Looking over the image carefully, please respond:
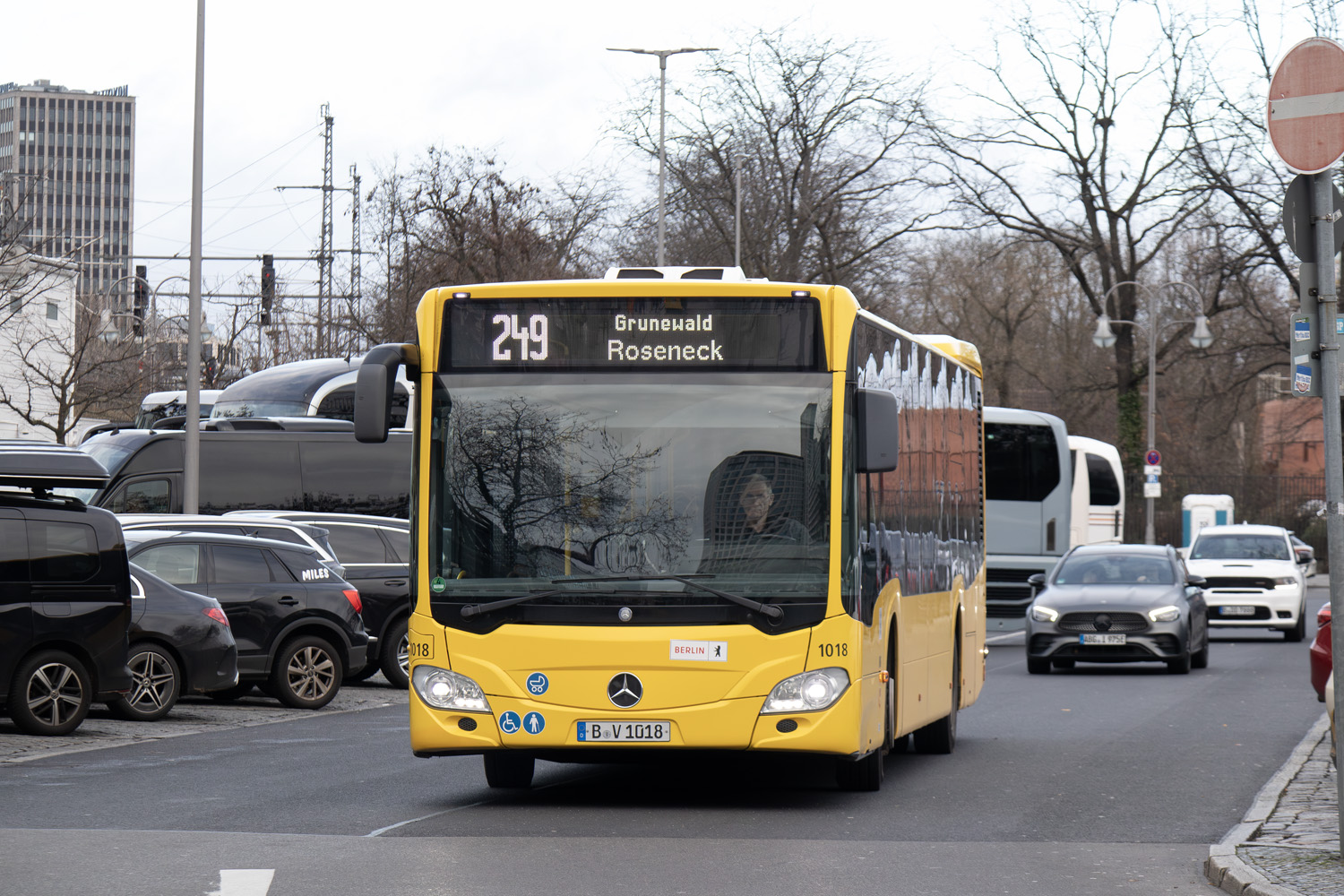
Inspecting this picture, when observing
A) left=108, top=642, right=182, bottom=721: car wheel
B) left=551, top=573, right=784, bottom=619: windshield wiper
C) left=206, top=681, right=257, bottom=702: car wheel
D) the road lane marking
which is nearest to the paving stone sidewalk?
left=551, top=573, right=784, bottom=619: windshield wiper

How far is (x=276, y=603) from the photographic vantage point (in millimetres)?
18578

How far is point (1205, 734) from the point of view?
1584 centimetres

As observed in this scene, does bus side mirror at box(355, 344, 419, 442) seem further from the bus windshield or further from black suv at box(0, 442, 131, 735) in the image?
black suv at box(0, 442, 131, 735)

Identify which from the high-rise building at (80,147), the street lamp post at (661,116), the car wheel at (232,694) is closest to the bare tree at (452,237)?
the street lamp post at (661,116)

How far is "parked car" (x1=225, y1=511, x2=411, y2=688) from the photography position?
70.8 feet

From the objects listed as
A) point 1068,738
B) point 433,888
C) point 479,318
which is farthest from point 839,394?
point 1068,738

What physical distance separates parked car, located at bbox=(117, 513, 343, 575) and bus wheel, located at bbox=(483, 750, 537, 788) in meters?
8.17

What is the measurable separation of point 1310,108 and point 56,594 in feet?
33.1

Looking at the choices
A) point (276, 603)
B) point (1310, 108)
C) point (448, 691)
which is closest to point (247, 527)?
point (276, 603)

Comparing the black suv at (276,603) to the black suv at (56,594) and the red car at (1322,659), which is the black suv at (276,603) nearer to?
the black suv at (56,594)

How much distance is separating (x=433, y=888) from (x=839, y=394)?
3714 millimetres

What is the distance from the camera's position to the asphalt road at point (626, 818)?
8.33m

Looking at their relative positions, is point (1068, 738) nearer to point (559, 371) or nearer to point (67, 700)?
point (559, 371)

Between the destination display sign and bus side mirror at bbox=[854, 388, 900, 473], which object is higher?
the destination display sign
